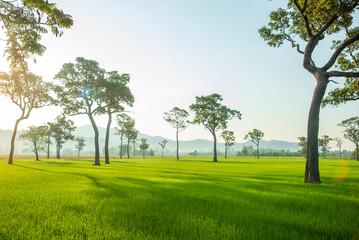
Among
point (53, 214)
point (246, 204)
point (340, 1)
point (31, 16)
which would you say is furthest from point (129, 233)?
point (340, 1)

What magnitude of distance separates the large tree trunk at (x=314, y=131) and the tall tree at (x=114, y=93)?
27.7 metres

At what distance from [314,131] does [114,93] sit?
29.2m

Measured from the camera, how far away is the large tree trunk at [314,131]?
10828 mm

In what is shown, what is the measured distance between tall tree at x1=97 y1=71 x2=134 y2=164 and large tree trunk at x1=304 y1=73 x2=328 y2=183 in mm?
27663

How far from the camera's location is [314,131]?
11008 mm

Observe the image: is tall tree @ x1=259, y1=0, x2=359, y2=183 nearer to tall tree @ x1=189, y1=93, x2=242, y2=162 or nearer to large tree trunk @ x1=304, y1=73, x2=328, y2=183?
large tree trunk @ x1=304, y1=73, x2=328, y2=183

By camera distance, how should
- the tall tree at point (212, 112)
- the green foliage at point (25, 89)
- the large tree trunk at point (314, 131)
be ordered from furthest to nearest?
the tall tree at point (212, 112) → the green foliage at point (25, 89) → the large tree trunk at point (314, 131)

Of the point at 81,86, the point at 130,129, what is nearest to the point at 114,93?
the point at 81,86

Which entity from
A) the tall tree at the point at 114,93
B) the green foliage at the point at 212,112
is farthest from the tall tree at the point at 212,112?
the tall tree at the point at 114,93

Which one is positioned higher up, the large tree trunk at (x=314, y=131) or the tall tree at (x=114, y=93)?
the tall tree at (x=114, y=93)

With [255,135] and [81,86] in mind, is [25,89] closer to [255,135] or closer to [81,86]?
[81,86]

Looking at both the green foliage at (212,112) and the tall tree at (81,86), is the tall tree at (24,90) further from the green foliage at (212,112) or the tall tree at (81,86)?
the green foliage at (212,112)

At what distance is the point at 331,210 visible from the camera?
Result: 502 centimetres

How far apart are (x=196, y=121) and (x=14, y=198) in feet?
173
